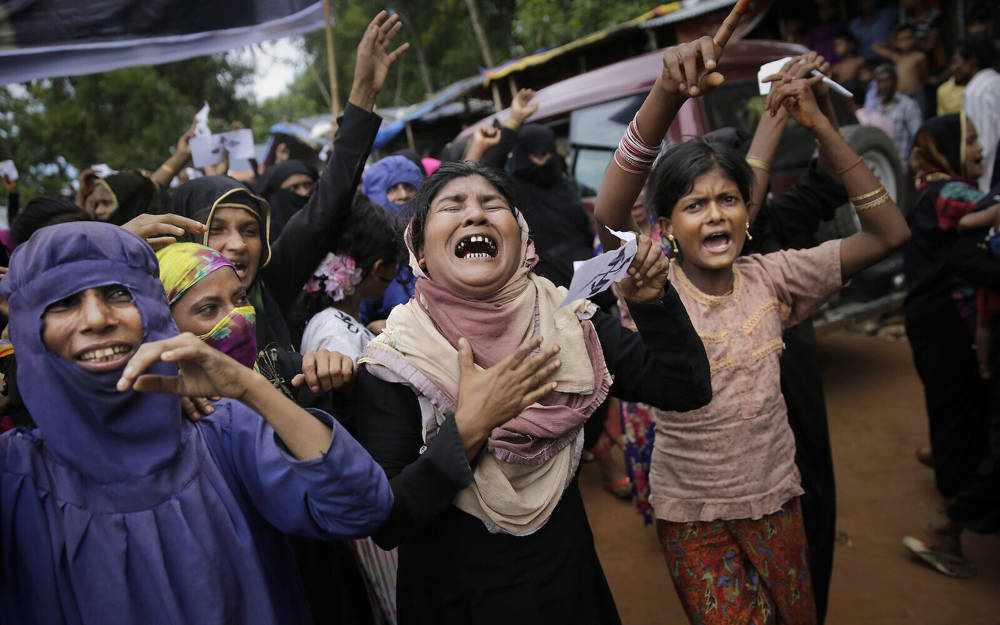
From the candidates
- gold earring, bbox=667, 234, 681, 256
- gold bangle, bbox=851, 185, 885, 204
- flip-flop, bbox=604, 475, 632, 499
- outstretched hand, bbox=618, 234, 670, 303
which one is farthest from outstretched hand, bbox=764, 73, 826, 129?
flip-flop, bbox=604, 475, 632, 499

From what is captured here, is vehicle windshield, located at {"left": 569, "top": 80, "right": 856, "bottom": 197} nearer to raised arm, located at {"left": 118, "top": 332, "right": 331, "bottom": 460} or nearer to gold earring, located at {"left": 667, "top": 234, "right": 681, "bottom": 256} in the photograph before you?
gold earring, located at {"left": 667, "top": 234, "right": 681, "bottom": 256}

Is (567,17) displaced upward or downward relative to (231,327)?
upward

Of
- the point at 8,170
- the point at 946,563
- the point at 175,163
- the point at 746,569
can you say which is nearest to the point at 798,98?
the point at 746,569

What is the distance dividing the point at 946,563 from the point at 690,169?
262cm

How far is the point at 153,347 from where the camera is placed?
1.18 m

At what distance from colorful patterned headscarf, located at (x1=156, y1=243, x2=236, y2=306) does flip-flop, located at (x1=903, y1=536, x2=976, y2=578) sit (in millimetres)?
3557

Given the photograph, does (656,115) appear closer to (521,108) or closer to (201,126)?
(521,108)

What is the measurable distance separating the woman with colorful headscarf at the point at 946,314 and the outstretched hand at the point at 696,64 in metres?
2.60

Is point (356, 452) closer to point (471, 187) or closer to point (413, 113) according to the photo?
point (471, 187)

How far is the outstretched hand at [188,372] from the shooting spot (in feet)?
3.81

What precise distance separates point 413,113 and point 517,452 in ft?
38.3

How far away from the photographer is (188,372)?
1219 millimetres

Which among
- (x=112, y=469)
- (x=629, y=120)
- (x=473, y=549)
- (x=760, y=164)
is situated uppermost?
(x=112, y=469)

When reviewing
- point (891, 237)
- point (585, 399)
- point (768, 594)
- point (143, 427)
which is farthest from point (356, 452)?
point (891, 237)
